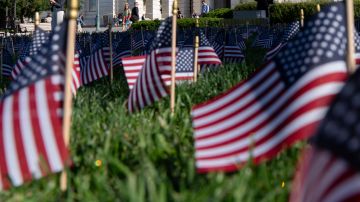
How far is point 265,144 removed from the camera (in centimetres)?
347

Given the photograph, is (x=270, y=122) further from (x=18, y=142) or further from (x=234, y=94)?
(x=18, y=142)

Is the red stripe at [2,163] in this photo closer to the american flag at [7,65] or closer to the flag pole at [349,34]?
the flag pole at [349,34]

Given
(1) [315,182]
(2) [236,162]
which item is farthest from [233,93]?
(1) [315,182]

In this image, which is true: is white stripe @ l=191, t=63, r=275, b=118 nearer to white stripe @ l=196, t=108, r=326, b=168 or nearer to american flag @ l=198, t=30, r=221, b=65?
white stripe @ l=196, t=108, r=326, b=168

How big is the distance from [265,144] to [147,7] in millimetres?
68325

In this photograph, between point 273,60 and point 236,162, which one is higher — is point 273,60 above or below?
above

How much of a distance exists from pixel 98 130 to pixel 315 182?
2.49 meters

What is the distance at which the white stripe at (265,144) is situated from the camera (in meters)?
3.37

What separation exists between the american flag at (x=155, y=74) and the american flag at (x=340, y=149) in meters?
3.20

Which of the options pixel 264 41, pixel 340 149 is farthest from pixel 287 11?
pixel 340 149

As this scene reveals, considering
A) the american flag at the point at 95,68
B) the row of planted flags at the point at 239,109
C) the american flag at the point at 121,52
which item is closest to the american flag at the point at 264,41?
the american flag at the point at 121,52

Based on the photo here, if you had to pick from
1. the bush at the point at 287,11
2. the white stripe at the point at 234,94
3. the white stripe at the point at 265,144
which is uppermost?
the bush at the point at 287,11

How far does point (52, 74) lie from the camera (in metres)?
3.59

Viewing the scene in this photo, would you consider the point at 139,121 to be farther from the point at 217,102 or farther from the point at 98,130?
the point at 217,102
